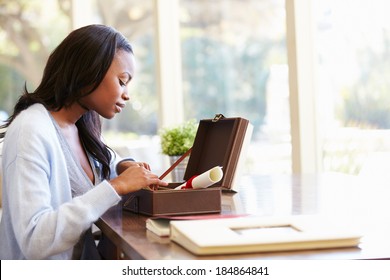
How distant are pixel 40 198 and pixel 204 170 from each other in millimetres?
553

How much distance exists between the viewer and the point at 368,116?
340 cm

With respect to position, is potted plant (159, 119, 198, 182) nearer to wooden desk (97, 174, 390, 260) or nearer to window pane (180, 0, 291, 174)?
wooden desk (97, 174, 390, 260)

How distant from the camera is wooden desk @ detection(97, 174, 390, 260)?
1.22 m

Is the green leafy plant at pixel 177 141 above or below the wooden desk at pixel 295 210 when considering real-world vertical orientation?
above

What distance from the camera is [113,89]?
1896 millimetres

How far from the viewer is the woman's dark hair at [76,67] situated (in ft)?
6.18

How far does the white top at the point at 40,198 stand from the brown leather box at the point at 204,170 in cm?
11

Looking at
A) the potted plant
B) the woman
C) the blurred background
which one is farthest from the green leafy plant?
the woman

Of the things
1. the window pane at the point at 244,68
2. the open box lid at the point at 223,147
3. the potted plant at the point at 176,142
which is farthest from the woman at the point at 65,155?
the window pane at the point at 244,68

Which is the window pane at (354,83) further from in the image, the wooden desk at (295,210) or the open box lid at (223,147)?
the open box lid at (223,147)

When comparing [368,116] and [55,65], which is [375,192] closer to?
[55,65]

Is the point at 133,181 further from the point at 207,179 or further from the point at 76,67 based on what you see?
the point at 76,67

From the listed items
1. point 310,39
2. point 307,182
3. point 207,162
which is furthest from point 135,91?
point 207,162
